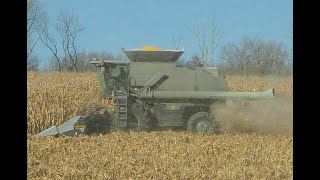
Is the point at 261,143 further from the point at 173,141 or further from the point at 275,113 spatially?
the point at 275,113

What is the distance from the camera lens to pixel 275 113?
470 inches

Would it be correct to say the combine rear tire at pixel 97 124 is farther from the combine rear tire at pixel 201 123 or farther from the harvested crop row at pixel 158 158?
the combine rear tire at pixel 201 123

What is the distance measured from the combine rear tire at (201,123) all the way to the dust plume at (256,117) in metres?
0.36

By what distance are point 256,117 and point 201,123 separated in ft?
5.46

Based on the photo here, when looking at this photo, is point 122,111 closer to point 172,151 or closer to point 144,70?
point 144,70

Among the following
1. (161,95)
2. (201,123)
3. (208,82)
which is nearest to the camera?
(201,123)

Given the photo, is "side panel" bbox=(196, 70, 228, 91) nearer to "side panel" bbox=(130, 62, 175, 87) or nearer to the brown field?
the brown field

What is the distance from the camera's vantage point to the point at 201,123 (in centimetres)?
1133

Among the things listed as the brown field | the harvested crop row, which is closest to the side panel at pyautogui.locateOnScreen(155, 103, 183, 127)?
the brown field

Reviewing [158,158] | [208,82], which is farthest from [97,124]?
[158,158]

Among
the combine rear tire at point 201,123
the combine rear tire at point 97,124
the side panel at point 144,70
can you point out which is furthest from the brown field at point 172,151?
the side panel at point 144,70

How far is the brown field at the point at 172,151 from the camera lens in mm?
5922
